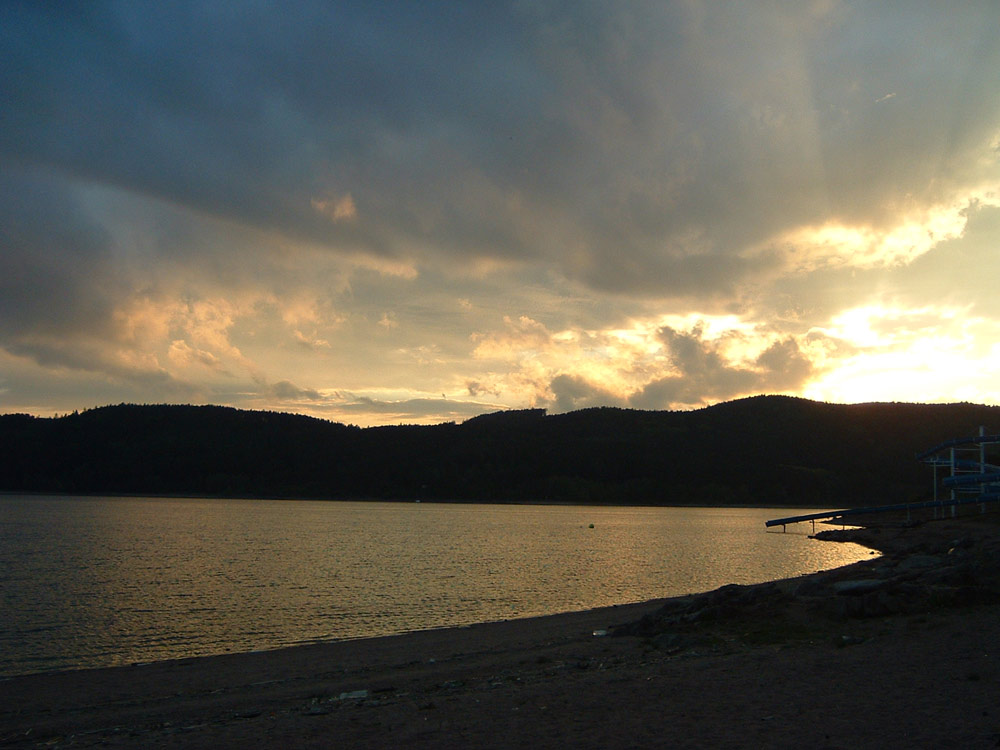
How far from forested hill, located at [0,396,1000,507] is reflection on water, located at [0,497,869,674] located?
9316cm

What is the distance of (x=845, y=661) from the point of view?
13.5m

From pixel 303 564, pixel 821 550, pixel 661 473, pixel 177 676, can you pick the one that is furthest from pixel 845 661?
pixel 661 473

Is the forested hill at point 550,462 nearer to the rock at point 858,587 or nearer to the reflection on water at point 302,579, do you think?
the reflection on water at point 302,579

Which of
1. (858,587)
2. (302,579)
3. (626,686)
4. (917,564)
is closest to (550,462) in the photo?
(302,579)

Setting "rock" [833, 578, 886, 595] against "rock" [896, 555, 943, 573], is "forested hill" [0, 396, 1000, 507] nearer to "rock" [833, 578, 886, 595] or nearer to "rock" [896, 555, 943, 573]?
"rock" [896, 555, 943, 573]

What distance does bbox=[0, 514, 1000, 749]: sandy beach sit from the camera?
10.1 m

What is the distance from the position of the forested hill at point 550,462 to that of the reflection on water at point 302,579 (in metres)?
93.2

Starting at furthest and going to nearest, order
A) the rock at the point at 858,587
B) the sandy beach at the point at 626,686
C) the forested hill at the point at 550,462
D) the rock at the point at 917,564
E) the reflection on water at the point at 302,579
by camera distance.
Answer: the forested hill at the point at 550,462
the reflection on water at the point at 302,579
the rock at the point at 917,564
the rock at the point at 858,587
the sandy beach at the point at 626,686

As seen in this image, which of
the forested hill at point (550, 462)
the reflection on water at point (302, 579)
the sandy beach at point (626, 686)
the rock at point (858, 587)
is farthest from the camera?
the forested hill at point (550, 462)

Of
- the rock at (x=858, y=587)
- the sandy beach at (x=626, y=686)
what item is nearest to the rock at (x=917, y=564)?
the sandy beach at (x=626, y=686)

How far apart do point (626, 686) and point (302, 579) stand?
1188 inches

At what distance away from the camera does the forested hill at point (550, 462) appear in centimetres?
16138

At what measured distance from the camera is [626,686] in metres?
12.8

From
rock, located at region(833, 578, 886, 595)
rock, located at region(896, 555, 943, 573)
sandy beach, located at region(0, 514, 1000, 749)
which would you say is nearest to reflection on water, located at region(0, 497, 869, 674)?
sandy beach, located at region(0, 514, 1000, 749)
